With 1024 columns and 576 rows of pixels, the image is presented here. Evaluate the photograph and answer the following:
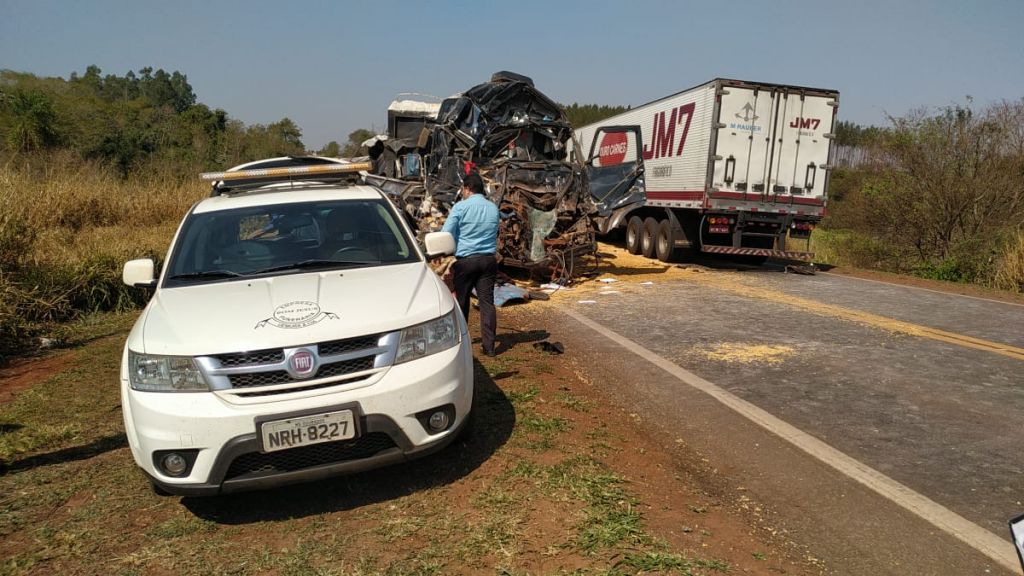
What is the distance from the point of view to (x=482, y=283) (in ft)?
20.6

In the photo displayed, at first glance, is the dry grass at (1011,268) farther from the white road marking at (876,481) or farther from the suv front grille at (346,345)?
the suv front grille at (346,345)

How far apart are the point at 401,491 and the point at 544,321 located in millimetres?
5014

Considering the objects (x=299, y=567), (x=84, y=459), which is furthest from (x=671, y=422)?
(x=84, y=459)

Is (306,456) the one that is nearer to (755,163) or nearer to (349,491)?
(349,491)

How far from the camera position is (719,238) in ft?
46.2

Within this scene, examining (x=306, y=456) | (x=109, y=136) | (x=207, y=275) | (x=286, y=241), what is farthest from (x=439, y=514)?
(x=109, y=136)

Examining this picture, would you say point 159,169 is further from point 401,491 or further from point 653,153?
point 401,491

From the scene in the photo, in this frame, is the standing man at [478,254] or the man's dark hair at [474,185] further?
the man's dark hair at [474,185]

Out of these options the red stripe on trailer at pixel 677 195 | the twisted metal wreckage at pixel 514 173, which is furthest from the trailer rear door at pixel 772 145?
the twisted metal wreckage at pixel 514 173

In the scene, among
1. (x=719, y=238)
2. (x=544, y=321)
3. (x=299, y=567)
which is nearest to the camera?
(x=299, y=567)

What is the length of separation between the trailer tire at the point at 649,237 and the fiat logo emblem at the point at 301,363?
43.0 feet

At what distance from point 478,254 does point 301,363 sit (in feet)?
10.9

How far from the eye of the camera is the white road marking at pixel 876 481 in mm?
2972

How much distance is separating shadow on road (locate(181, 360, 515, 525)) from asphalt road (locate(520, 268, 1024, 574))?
1440mm
